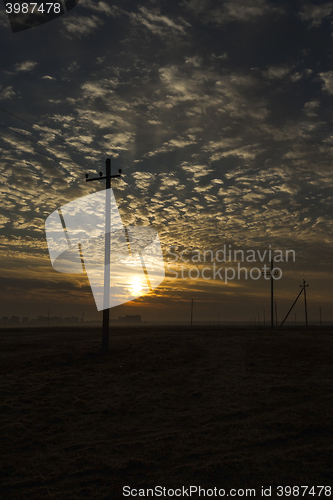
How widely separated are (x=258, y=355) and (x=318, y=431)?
37.2 feet

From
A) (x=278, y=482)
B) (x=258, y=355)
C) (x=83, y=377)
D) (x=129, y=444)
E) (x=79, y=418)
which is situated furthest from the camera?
(x=258, y=355)

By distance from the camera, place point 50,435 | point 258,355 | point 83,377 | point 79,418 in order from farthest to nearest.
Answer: point 258,355
point 83,377
point 79,418
point 50,435

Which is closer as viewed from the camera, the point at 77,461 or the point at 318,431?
the point at 77,461

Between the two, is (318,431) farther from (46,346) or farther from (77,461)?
(46,346)

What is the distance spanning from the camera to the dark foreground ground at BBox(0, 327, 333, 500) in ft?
20.5

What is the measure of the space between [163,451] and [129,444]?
1.05 metres

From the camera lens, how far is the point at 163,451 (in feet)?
24.4

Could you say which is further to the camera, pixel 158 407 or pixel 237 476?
pixel 158 407

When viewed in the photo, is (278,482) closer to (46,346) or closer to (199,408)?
(199,408)

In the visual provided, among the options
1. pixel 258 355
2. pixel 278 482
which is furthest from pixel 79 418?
pixel 258 355

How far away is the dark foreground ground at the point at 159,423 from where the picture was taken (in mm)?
6254

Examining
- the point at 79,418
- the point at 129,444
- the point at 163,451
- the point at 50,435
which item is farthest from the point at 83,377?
the point at 163,451

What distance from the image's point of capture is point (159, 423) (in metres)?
9.66

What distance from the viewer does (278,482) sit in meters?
5.95
